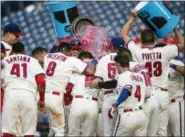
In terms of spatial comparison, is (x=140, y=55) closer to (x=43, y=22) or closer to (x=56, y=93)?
(x=56, y=93)

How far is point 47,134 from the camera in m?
14.1

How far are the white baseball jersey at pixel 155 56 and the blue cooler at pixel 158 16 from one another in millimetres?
326

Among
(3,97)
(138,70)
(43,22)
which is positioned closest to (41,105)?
(3,97)

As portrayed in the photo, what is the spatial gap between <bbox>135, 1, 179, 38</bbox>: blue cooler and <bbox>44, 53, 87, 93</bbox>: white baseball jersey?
1270 mm

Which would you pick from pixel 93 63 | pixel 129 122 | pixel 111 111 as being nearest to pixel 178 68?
pixel 93 63

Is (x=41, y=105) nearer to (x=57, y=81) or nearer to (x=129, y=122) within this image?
(x=57, y=81)

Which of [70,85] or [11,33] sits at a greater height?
[11,33]

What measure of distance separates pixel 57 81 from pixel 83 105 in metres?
0.61

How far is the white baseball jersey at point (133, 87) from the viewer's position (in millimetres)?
12086

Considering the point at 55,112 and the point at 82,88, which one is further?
the point at 55,112

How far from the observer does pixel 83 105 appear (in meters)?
13.2

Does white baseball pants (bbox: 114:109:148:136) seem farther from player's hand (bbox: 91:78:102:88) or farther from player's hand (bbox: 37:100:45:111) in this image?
player's hand (bbox: 37:100:45:111)

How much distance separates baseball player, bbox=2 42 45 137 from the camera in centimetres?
1200

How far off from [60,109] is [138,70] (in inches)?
64.9
